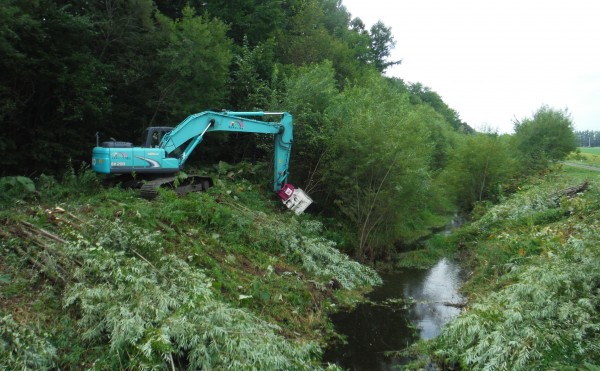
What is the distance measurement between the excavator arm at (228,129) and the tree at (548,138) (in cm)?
2592

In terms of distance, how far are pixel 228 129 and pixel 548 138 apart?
3153 cm

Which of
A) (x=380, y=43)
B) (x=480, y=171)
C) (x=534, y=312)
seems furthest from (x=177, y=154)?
(x=380, y=43)

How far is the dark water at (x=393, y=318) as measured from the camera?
9.70 m

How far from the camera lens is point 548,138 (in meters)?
37.3

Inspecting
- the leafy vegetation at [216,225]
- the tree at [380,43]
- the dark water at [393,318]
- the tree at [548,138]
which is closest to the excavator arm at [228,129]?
the leafy vegetation at [216,225]

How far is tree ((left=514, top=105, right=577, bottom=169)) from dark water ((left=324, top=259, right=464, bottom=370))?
82.6 ft

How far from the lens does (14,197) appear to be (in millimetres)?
11078

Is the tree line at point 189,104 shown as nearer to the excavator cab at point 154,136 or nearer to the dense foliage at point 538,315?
the excavator cab at point 154,136

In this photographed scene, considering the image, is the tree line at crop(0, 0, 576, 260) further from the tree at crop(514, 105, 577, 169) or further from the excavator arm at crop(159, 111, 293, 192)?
the tree at crop(514, 105, 577, 169)

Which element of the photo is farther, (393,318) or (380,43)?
(380,43)

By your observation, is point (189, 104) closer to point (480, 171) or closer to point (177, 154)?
point (177, 154)

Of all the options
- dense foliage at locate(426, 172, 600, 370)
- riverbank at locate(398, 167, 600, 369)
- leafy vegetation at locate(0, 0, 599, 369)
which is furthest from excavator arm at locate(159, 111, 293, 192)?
dense foliage at locate(426, 172, 600, 370)

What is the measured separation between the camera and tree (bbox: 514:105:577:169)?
3716 cm

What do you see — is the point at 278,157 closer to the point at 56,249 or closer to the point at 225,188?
the point at 225,188
